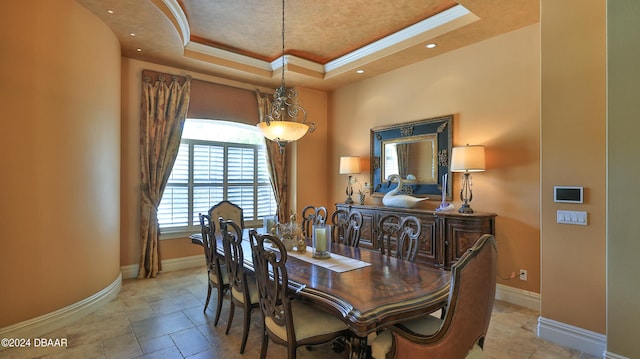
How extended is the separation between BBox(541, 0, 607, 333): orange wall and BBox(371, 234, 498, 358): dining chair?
1543 mm

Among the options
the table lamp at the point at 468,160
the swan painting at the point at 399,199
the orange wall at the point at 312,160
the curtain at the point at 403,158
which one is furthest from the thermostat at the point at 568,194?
the orange wall at the point at 312,160

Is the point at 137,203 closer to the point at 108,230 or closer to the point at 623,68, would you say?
the point at 108,230

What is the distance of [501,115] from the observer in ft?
12.5

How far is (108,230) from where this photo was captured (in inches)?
150

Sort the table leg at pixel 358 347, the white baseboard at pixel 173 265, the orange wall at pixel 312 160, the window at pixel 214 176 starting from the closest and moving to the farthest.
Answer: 1. the table leg at pixel 358 347
2. the white baseboard at pixel 173 265
3. the window at pixel 214 176
4. the orange wall at pixel 312 160

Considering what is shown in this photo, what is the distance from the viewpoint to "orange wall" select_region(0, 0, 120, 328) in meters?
2.75

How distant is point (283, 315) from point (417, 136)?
3425mm

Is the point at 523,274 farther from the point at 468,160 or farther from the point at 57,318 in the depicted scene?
the point at 57,318

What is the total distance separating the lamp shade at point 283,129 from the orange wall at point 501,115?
2.22 metres

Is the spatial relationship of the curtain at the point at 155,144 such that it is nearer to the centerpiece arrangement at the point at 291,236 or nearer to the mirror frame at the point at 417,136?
the centerpiece arrangement at the point at 291,236

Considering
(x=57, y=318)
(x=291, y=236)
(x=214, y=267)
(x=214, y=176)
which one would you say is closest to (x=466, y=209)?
(x=291, y=236)

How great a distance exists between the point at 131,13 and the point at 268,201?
3.63 meters

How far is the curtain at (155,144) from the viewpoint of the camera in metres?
4.59

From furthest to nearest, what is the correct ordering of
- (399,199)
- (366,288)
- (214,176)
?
(214,176) < (399,199) < (366,288)
